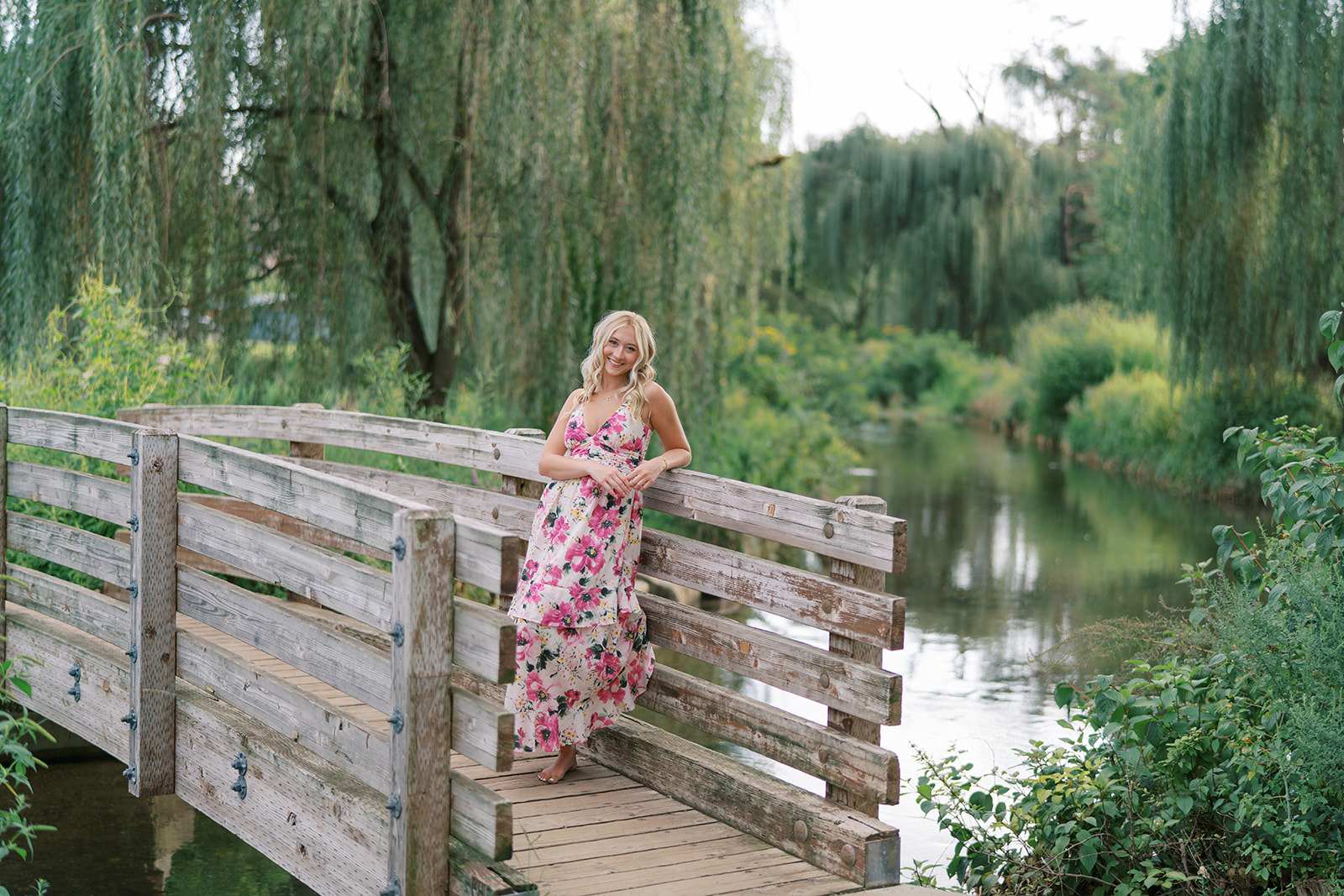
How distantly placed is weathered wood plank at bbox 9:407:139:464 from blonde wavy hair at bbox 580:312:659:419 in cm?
160

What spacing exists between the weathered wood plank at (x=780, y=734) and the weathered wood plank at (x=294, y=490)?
136 cm

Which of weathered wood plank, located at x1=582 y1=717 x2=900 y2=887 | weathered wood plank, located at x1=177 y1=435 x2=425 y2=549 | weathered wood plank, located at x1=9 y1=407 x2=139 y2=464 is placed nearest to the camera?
weathered wood plank, located at x1=177 y1=435 x2=425 y2=549

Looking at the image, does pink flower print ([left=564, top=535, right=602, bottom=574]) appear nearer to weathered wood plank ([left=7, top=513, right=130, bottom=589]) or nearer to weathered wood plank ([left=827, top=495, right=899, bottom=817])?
weathered wood plank ([left=827, top=495, right=899, bottom=817])

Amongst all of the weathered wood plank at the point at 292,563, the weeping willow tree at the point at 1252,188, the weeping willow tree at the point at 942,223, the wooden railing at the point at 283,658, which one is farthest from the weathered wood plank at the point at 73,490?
the weeping willow tree at the point at 942,223

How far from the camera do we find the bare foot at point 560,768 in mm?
4180

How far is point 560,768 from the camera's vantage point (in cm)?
420

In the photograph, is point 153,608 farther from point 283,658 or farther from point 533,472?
point 533,472

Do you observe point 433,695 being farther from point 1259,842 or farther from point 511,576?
point 1259,842

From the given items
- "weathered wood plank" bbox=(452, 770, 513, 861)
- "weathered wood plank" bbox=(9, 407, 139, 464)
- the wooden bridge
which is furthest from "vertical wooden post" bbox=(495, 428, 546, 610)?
"weathered wood plank" bbox=(452, 770, 513, 861)

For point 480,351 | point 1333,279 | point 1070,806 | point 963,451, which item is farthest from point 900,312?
point 1070,806

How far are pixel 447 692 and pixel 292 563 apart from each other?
0.82m

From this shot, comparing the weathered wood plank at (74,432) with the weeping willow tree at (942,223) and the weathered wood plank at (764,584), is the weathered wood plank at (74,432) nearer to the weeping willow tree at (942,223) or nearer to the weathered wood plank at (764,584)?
A: the weathered wood plank at (764,584)

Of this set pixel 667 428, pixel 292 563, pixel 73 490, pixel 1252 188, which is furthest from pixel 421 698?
pixel 1252 188

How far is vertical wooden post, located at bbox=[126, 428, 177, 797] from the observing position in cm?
420
